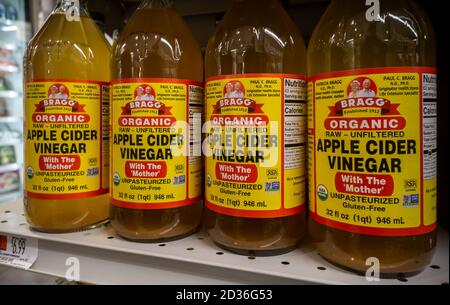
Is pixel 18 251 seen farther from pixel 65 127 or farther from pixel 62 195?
pixel 65 127

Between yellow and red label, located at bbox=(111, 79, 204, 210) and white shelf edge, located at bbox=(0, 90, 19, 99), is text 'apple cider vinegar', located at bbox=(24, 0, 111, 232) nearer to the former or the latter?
yellow and red label, located at bbox=(111, 79, 204, 210)

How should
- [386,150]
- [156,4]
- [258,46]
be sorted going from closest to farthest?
[386,150], [258,46], [156,4]

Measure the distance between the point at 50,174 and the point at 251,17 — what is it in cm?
50

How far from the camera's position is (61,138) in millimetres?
686

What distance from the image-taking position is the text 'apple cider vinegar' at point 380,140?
473 millimetres

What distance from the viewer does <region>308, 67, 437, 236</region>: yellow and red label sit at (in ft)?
1.55

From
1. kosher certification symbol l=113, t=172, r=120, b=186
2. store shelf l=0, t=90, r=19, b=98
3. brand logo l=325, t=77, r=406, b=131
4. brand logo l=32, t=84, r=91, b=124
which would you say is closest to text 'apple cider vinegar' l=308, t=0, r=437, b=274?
brand logo l=325, t=77, r=406, b=131

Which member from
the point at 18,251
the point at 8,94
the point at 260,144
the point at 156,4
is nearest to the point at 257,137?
the point at 260,144

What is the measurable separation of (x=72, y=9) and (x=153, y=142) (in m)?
0.40

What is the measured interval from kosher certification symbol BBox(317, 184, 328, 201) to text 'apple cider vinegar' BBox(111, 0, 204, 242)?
0.25 m

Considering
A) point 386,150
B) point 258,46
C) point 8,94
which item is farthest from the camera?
point 8,94

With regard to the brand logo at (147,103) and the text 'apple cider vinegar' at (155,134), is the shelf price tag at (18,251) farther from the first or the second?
the brand logo at (147,103)

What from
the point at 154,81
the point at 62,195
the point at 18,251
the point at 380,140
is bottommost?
the point at 18,251
